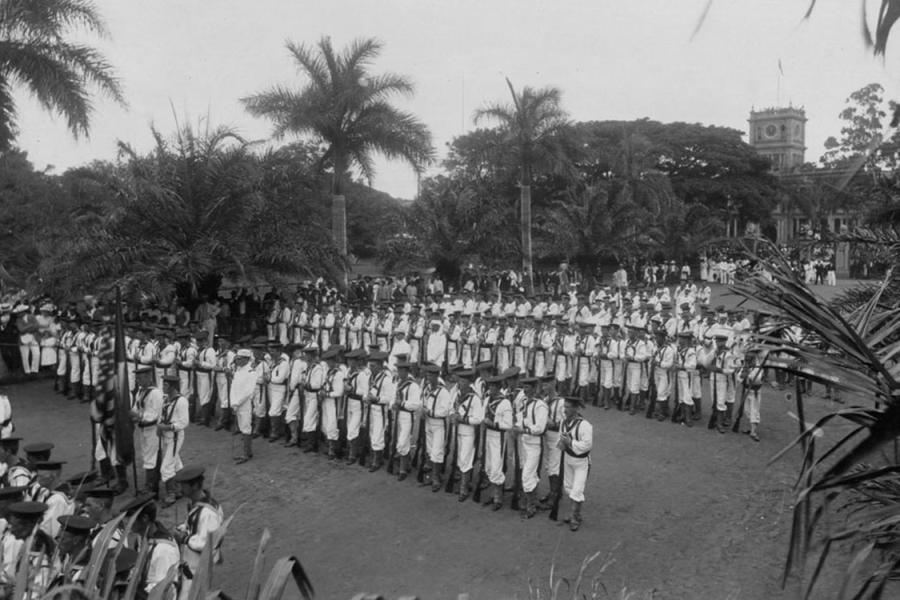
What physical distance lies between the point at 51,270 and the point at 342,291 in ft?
23.4

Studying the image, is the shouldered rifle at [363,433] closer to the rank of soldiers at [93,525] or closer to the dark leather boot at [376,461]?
the dark leather boot at [376,461]

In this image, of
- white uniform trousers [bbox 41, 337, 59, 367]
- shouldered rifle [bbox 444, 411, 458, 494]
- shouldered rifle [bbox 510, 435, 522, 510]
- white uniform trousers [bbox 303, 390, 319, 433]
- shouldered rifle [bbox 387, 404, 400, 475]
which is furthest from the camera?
white uniform trousers [bbox 41, 337, 59, 367]

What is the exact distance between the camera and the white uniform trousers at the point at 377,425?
34.1ft

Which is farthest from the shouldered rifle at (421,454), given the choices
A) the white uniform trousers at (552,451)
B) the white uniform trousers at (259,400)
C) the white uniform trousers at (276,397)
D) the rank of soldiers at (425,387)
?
the white uniform trousers at (259,400)

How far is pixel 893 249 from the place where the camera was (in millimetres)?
5430

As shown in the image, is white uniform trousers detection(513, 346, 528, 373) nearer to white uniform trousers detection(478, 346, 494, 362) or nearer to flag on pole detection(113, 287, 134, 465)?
white uniform trousers detection(478, 346, 494, 362)

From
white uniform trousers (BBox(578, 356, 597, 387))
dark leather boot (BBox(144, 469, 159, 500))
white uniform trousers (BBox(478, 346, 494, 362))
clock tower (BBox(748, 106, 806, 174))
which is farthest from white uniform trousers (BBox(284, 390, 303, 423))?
clock tower (BBox(748, 106, 806, 174))

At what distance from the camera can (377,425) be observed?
10406 mm

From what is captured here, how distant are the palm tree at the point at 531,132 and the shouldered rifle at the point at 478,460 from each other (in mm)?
15835

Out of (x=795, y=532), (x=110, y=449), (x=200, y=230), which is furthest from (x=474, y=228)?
(x=795, y=532)

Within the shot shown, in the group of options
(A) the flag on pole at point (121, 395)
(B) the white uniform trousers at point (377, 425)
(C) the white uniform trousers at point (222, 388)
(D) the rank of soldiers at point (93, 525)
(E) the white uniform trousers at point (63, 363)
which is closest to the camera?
(D) the rank of soldiers at point (93, 525)

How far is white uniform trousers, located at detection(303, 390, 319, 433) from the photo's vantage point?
37.1 ft

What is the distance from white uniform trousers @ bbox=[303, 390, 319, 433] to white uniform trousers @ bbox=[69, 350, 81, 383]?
6.37 m

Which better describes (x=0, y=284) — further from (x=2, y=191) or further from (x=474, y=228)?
(x=474, y=228)
